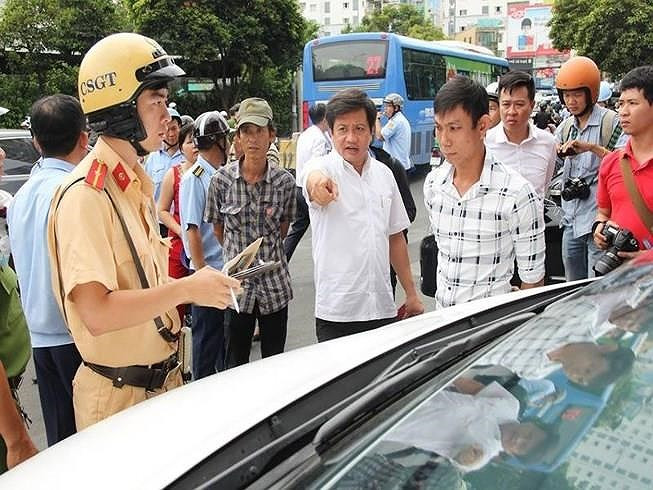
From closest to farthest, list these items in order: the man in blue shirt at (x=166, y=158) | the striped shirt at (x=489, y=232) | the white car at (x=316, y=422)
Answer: the white car at (x=316, y=422), the striped shirt at (x=489, y=232), the man in blue shirt at (x=166, y=158)

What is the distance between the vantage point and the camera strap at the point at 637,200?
3.19m

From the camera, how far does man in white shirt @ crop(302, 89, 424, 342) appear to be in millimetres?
2924

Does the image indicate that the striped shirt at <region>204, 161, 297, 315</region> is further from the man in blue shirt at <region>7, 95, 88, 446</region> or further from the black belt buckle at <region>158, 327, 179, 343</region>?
the black belt buckle at <region>158, 327, 179, 343</region>

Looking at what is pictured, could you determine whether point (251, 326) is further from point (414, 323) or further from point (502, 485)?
point (502, 485)

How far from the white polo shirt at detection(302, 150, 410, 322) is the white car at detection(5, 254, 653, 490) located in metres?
0.86

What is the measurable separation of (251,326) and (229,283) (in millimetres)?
1647

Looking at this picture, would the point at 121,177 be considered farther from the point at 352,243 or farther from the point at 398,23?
the point at 398,23

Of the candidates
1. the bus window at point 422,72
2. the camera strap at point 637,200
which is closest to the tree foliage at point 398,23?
the bus window at point 422,72

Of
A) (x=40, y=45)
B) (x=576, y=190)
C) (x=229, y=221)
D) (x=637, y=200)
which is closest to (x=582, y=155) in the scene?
(x=576, y=190)

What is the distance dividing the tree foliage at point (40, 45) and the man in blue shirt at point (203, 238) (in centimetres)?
1526

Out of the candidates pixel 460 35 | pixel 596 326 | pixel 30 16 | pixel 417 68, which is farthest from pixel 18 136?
pixel 460 35

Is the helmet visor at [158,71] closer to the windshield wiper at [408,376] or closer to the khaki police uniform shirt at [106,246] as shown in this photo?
the khaki police uniform shirt at [106,246]

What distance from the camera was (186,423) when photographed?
1590mm

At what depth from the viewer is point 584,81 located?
4.02 meters
